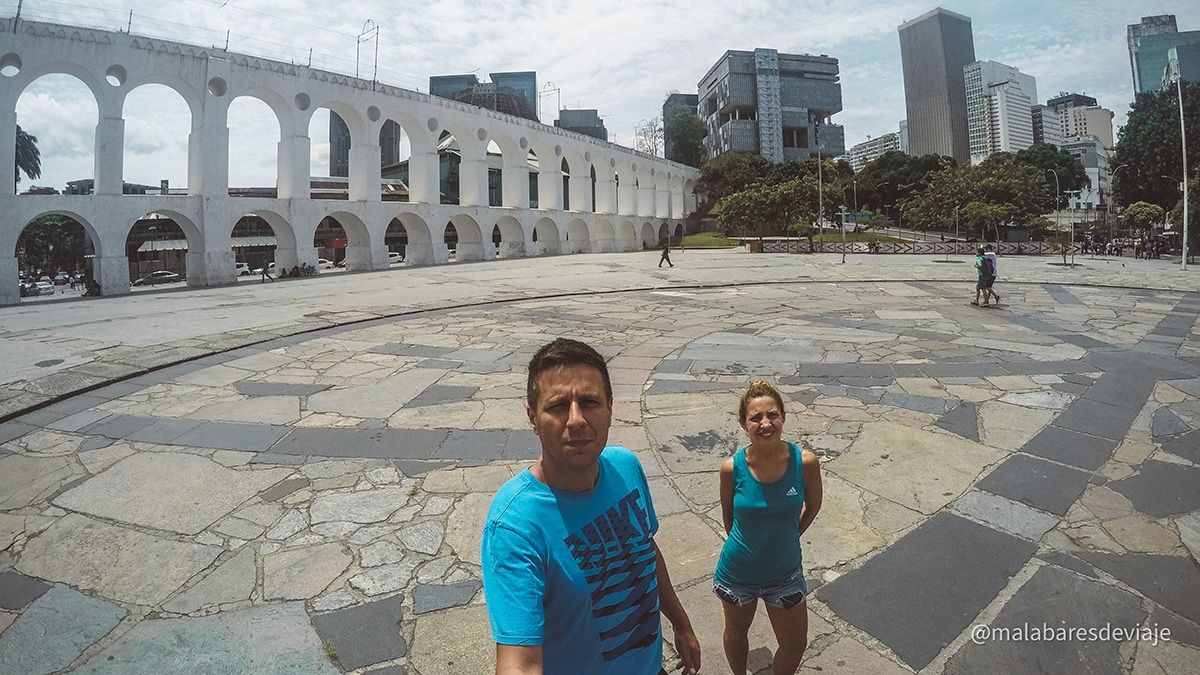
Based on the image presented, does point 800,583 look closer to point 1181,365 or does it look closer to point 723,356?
point 723,356

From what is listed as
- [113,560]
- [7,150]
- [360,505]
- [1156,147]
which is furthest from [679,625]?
[1156,147]

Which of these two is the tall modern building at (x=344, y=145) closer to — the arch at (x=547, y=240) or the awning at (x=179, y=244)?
the awning at (x=179, y=244)

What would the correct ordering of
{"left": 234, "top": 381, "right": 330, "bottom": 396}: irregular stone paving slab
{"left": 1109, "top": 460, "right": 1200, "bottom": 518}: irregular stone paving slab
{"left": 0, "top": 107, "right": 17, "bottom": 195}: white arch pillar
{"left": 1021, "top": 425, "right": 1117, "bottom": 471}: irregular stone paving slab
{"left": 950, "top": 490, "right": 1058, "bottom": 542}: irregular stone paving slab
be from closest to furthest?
{"left": 950, "top": 490, "right": 1058, "bottom": 542}: irregular stone paving slab
{"left": 1109, "top": 460, "right": 1200, "bottom": 518}: irregular stone paving slab
{"left": 1021, "top": 425, "right": 1117, "bottom": 471}: irregular stone paving slab
{"left": 234, "top": 381, "right": 330, "bottom": 396}: irregular stone paving slab
{"left": 0, "top": 107, "right": 17, "bottom": 195}: white arch pillar

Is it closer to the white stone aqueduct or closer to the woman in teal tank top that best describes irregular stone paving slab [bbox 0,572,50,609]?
the woman in teal tank top

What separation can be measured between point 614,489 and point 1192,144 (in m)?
52.7

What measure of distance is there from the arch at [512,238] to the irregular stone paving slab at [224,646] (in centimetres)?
3319

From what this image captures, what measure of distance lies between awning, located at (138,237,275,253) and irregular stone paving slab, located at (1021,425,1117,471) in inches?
1823

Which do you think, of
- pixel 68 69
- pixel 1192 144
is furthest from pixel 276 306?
pixel 1192 144

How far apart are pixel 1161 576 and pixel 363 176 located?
28.9 metres

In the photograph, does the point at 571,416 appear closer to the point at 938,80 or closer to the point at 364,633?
the point at 364,633

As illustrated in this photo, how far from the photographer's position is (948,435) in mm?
3684

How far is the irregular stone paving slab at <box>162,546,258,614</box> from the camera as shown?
7.25 feet

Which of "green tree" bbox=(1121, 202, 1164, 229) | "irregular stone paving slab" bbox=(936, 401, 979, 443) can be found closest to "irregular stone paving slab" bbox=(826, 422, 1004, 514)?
"irregular stone paving slab" bbox=(936, 401, 979, 443)

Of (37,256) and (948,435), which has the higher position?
(37,256)
